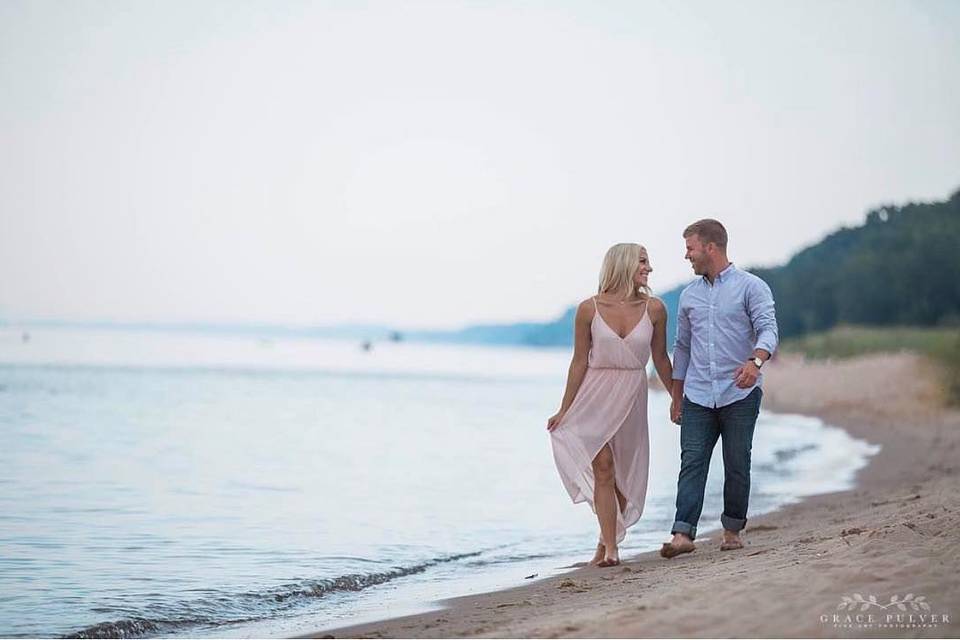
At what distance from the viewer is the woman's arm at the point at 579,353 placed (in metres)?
7.25

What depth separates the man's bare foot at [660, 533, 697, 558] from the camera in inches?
298

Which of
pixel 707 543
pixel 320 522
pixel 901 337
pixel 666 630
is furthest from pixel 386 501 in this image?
pixel 901 337

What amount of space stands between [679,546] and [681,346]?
4.35 ft

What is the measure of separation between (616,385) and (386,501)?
5.57m

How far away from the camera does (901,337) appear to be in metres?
45.5

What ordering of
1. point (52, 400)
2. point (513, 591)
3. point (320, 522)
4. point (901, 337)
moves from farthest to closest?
point (901, 337)
point (52, 400)
point (320, 522)
point (513, 591)

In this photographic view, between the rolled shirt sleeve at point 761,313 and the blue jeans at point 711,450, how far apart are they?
41 cm

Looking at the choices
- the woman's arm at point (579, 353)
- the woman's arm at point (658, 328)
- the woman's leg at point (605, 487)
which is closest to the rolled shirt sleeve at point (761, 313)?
the woman's arm at point (658, 328)

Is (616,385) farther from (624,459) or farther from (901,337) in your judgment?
(901,337)

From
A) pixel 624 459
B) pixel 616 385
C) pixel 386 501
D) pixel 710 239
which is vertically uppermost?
pixel 710 239

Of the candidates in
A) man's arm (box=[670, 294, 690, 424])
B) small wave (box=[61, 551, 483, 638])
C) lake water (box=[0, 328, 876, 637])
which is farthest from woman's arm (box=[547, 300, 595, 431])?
small wave (box=[61, 551, 483, 638])

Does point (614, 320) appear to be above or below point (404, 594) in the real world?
above

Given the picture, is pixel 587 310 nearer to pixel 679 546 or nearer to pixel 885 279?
pixel 679 546

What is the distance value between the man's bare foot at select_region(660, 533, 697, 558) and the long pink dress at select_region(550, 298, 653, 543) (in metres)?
0.33
